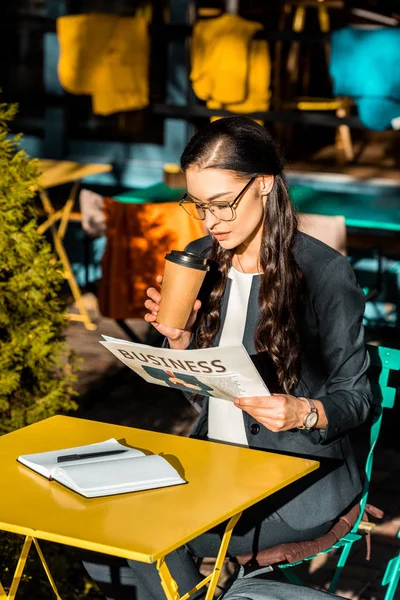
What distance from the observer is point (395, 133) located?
9.43 m

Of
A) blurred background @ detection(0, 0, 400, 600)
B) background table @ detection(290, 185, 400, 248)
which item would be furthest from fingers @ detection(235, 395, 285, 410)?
background table @ detection(290, 185, 400, 248)

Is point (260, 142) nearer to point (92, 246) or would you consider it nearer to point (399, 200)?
point (399, 200)

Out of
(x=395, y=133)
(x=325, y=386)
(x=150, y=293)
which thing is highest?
(x=150, y=293)

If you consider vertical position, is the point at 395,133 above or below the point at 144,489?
below

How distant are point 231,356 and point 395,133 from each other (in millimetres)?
7385

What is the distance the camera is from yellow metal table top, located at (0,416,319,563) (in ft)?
6.94

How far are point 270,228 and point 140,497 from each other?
0.98 metres

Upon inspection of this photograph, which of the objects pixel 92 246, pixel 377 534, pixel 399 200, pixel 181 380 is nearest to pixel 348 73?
pixel 399 200

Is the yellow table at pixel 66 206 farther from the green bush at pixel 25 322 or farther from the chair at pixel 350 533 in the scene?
the chair at pixel 350 533

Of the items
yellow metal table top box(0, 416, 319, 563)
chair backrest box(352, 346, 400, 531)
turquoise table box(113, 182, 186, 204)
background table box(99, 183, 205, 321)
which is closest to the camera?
yellow metal table top box(0, 416, 319, 563)

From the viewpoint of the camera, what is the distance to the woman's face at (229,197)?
289 centimetres

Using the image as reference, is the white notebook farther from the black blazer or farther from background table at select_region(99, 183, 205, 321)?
background table at select_region(99, 183, 205, 321)

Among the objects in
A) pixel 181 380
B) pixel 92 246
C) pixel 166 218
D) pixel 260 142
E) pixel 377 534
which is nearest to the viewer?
pixel 181 380

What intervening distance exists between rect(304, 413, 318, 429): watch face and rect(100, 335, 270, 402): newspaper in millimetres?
184
